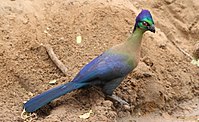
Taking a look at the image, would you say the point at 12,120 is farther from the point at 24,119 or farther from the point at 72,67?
the point at 72,67

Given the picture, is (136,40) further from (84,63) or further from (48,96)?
(48,96)

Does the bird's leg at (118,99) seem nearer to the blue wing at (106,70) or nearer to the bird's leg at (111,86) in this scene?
the bird's leg at (111,86)

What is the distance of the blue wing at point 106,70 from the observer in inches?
206

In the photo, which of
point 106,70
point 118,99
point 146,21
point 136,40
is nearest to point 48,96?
point 106,70

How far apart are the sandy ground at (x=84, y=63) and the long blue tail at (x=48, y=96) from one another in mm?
107

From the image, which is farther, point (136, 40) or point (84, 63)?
point (84, 63)

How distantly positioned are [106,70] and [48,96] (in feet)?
1.97

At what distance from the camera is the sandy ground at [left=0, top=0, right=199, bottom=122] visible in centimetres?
534

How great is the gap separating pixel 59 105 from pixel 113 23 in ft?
4.84

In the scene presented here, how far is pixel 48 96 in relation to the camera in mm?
5207

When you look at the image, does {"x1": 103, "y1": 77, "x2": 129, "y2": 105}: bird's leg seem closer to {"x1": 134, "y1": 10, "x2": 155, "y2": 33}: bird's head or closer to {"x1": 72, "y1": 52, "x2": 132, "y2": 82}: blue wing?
{"x1": 72, "y1": 52, "x2": 132, "y2": 82}: blue wing

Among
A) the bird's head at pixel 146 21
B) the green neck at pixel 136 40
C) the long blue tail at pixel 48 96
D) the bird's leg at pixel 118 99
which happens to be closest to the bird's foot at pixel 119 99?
the bird's leg at pixel 118 99

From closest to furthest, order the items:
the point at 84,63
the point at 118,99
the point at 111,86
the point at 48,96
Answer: the point at 48,96 < the point at 111,86 < the point at 118,99 < the point at 84,63

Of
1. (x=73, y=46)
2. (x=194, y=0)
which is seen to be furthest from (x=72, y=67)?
(x=194, y=0)
